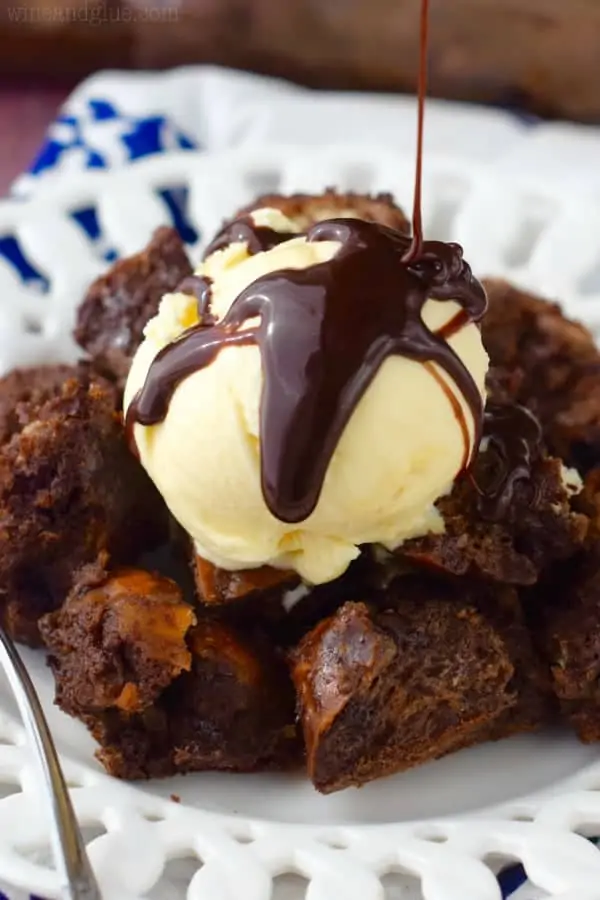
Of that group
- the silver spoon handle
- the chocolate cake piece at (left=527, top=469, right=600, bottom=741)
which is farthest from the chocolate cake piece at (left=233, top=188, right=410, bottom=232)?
the silver spoon handle

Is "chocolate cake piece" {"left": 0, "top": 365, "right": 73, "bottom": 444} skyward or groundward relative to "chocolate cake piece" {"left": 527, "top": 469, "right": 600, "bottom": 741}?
skyward

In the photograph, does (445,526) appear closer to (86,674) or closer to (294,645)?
(294,645)

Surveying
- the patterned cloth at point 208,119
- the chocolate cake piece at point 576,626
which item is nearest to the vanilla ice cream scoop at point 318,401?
the chocolate cake piece at point 576,626

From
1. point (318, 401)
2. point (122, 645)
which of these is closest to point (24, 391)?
point (122, 645)

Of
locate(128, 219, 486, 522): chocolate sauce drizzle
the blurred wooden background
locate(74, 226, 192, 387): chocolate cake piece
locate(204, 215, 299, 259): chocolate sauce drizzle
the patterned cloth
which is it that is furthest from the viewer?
the blurred wooden background

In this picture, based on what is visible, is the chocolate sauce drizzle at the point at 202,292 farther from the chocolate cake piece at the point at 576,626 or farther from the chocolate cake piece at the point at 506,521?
the chocolate cake piece at the point at 576,626

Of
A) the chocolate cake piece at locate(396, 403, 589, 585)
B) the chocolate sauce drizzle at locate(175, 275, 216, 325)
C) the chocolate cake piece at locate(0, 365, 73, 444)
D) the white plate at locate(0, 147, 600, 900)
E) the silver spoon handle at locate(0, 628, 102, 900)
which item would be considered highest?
the chocolate sauce drizzle at locate(175, 275, 216, 325)

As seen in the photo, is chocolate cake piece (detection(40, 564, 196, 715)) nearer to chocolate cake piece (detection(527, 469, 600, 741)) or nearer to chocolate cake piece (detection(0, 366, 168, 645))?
chocolate cake piece (detection(0, 366, 168, 645))
